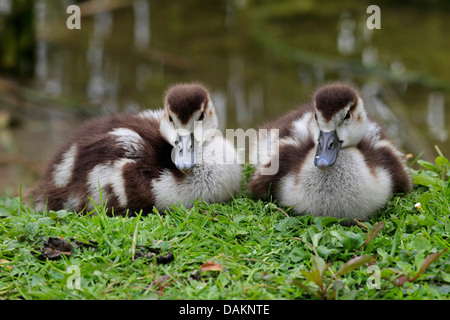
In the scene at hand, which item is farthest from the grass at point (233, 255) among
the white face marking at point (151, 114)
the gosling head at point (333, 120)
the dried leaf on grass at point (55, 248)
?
the white face marking at point (151, 114)

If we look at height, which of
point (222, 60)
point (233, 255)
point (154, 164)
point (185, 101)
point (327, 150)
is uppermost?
point (222, 60)

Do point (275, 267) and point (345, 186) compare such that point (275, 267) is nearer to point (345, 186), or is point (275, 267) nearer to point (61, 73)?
point (345, 186)

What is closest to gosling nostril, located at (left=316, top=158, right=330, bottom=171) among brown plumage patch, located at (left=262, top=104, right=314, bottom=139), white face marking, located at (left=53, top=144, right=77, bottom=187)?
brown plumage patch, located at (left=262, top=104, right=314, bottom=139)

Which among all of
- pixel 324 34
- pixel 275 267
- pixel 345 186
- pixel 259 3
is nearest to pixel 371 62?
pixel 324 34

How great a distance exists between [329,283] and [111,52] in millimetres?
10119

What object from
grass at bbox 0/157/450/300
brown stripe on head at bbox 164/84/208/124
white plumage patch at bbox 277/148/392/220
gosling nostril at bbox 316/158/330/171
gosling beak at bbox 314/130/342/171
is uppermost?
brown stripe on head at bbox 164/84/208/124

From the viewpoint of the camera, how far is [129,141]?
3.69 meters

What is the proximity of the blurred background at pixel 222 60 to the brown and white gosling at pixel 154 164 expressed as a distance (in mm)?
3778

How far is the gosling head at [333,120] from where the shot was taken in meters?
3.28

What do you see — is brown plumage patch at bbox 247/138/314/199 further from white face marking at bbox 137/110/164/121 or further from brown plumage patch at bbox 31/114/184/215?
white face marking at bbox 137/110/164/121

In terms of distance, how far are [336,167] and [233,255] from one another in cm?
92

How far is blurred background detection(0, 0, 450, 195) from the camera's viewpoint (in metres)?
8.85

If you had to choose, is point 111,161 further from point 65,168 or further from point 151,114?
point 151,114

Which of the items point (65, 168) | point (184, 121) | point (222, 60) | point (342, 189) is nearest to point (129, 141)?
point (184, 121)
